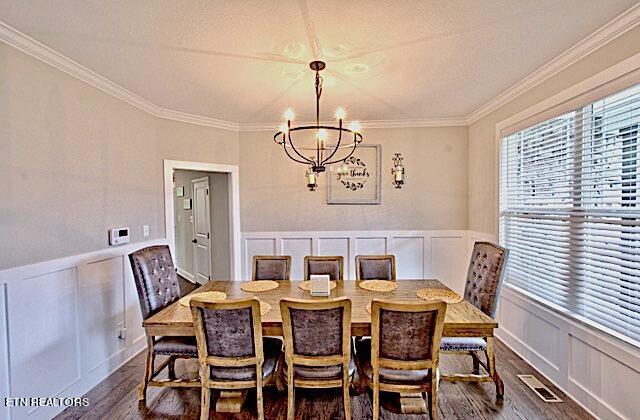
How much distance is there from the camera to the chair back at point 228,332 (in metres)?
1.89

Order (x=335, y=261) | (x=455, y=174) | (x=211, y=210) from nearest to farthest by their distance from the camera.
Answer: (x=335, y=261), (x=455, y=174), (x=211, y=210)

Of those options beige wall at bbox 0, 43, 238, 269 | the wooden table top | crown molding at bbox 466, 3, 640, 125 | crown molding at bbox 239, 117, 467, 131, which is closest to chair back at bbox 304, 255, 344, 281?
the wooden table top

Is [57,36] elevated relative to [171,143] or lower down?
elevated

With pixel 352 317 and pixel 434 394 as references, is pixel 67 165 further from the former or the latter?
pixel 434 394

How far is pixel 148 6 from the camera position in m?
1.74

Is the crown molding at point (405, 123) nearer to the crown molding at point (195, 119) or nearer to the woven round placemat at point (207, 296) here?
the crown molding at point (195, 119)

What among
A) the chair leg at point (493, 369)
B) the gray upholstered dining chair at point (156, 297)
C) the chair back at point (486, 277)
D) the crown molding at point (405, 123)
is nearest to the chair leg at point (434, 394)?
the chair leg at point (493, 369)

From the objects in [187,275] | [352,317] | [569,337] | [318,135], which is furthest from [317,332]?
[187,275]

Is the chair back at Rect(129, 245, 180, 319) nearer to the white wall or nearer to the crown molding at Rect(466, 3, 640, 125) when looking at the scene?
the white wall

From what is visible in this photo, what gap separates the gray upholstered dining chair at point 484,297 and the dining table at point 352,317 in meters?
0.23

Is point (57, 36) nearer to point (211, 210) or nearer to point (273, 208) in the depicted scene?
point (273, 208)

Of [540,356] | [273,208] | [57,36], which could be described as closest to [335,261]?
[273,208]

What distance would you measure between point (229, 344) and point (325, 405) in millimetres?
930

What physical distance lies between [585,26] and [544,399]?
102 inches
